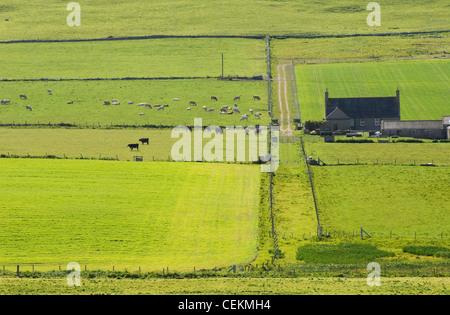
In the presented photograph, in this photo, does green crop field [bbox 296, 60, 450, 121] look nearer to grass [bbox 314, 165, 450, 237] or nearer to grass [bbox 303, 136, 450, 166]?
grass [bbox 303, 136, 450, 166]

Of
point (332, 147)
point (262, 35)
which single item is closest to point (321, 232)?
point (332, 147)

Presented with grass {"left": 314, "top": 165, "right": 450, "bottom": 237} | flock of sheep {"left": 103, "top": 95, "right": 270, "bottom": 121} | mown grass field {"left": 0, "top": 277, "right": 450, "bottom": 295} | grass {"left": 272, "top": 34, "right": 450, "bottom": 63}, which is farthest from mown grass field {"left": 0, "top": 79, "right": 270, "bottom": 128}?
mown grass field {"left": 0, "top": 277, "right": 450, "bottom": 295}

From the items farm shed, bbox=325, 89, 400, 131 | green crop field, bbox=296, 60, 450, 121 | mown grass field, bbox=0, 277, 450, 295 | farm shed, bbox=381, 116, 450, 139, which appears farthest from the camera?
green crop field, bbox=296, 60, 450, 121

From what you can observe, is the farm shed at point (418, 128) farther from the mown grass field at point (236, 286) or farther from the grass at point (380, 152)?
the mown grass field at point (236, 286)

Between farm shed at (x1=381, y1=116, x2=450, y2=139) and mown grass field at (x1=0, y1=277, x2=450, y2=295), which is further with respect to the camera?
farm shed at (x1=381, y1=116, x2=450, y2=139)
